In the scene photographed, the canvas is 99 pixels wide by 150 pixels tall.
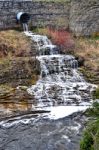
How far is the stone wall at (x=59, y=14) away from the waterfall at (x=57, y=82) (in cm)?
350

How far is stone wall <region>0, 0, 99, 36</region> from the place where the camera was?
27281 mm

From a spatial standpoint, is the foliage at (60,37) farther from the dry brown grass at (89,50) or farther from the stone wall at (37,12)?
the stone wall at (37,12)

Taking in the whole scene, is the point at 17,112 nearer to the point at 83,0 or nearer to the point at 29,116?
the point at 29,116

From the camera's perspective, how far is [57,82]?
2120 centimetres

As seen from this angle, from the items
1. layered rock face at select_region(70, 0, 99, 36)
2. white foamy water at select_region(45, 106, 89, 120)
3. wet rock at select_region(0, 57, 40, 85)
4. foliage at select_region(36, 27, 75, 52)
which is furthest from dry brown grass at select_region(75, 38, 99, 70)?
white foamy water at select_region(45, 106, 89, 120)

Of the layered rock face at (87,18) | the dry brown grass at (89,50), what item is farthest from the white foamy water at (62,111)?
the layered rock face at (87,18)

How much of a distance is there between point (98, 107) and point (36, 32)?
1426 centimetres

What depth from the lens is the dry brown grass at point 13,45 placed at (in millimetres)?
23203

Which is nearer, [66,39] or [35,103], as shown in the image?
[35,103]

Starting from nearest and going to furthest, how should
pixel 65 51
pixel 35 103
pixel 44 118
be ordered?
pixel 44 118 → pixel 35 103 → pixel 65 51

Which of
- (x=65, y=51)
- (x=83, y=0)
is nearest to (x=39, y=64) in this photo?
(x=65, y=51)

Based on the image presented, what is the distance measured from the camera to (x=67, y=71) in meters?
22.2

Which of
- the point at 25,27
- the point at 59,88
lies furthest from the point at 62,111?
the point at 25,27

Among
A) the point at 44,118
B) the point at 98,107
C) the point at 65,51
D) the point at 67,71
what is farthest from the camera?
the point at 65,51
